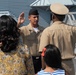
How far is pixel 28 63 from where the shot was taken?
3398 mm

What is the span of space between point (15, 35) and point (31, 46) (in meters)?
2.20

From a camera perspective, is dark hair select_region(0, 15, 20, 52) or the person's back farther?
the person's back

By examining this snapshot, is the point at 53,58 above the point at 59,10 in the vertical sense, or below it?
below

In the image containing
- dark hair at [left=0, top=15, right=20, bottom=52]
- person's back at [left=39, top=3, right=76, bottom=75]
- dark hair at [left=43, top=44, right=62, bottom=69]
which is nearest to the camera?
dark hair at [left=0, top=15, right=20, bottom=52]

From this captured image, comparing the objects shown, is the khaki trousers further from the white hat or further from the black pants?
the black pants

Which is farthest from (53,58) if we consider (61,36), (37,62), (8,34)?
(37,62)

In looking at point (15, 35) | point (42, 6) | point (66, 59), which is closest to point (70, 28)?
point (66, 59)

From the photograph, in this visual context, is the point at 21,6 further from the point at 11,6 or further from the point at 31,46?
the point at 31,46

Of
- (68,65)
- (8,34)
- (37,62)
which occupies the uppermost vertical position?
(8,34)

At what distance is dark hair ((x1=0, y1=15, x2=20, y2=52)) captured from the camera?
3.24m

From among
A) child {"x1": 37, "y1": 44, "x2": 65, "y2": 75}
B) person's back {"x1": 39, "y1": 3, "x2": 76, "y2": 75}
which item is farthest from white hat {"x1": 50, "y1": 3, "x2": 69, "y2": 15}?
child {"x1": 37, "y1": 44, "x2": 65, "y2": 75}

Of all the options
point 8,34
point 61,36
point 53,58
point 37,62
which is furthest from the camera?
point 37,62

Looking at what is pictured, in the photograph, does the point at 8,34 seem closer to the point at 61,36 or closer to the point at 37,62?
the point at 61,36

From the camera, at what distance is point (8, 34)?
3250 millimetres
